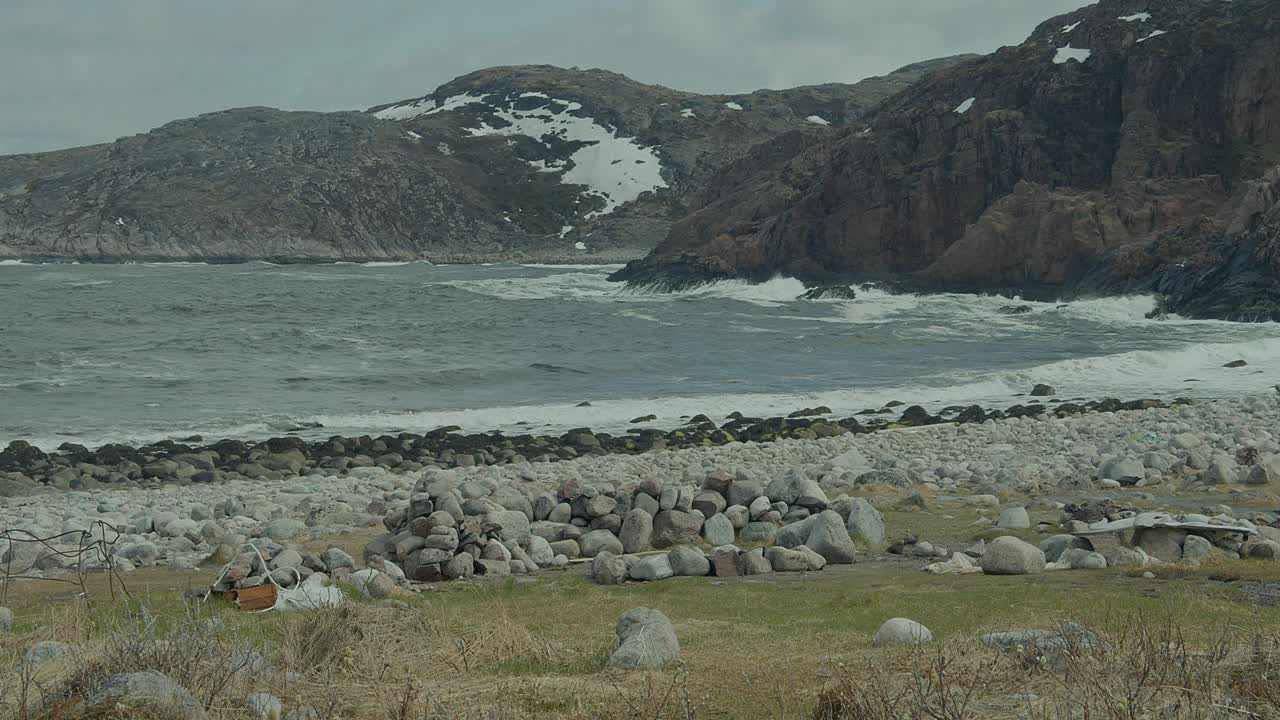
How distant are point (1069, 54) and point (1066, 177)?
42.1 ft

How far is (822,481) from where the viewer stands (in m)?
18.0

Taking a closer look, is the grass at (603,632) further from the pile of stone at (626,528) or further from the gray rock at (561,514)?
the gray rock at (561,514)

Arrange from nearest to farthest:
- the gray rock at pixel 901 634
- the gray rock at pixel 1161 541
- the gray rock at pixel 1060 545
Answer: the gray rock at pixel 901 634
the gray rock at pixel 1161 541
the gray rock at pixel 1060 545

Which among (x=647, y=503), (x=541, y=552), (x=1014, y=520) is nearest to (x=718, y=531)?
(x=647, y=503)

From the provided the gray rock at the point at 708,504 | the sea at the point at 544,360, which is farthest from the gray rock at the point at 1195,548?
the sea at the point at 544,360

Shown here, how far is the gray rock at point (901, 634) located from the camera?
7.36m

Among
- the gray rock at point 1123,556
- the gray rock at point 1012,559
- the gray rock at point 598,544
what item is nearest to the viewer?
the gray rock at point 1123,556

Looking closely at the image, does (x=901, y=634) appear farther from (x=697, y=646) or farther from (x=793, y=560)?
(x=793, y=560)

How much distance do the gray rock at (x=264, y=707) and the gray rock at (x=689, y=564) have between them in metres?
5.90

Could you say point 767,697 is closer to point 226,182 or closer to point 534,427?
point 534,427

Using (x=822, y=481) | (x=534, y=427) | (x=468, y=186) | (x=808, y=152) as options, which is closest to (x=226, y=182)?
(x=468, y=186)

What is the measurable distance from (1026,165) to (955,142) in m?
6.46

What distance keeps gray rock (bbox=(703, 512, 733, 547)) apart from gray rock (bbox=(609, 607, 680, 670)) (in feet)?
17.5

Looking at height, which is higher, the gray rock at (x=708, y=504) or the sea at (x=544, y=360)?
the gray rock at (x=708, y=504)
